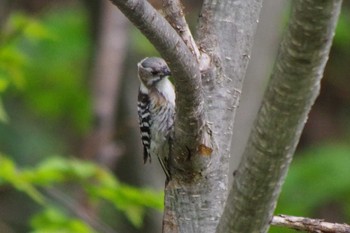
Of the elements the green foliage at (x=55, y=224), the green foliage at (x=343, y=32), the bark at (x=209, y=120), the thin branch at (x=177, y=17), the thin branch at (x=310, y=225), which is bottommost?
the green foliage at (x=55, y=224)

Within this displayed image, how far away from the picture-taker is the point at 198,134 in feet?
8.89

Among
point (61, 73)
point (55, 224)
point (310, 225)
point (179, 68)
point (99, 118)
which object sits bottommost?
point (55, 224)

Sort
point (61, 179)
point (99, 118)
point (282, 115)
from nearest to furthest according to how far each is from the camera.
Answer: point (282, 115) < point (61, 179) < point (99, 118)

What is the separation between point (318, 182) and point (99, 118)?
2005 millimetres

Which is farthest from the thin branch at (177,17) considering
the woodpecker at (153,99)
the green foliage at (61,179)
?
the green foliage at (61,179)

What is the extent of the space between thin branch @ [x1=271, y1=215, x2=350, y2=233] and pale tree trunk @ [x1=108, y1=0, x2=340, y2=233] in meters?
0.26

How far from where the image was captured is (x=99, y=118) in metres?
6.94

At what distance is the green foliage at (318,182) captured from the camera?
766 centimetres

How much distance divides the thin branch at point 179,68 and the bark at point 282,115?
30 centimetres

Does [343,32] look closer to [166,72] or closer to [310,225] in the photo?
[166,72]

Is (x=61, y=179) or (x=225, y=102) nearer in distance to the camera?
(x=225, y=102)

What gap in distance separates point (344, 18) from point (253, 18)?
6339 millimetres

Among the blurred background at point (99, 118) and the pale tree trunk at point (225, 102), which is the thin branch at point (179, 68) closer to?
the pale tree trunk at point (225, 102)

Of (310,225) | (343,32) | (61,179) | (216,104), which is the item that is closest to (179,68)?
(216,104)
